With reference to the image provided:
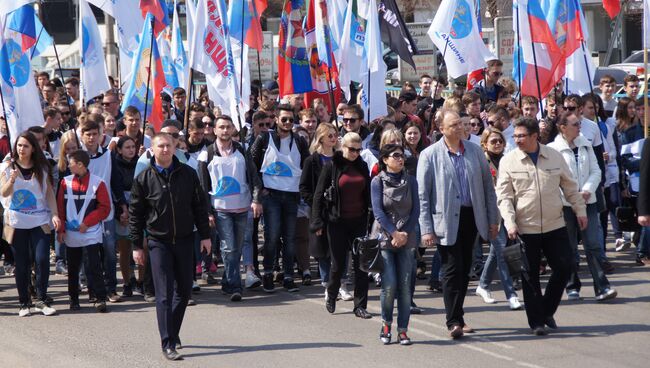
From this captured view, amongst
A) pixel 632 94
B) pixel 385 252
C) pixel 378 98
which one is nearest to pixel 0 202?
pixel 385 252

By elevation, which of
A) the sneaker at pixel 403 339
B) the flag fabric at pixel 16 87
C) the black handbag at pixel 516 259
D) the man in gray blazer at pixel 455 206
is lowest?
the sneaker at pixel 403 339

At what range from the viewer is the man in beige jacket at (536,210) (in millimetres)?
9617

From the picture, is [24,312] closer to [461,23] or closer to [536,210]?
[536,210]

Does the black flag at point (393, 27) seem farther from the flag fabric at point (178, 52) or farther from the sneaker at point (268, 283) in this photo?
the sneaker at point (268, 283)

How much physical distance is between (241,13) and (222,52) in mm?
1057

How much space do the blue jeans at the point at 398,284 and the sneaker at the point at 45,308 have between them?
342cm

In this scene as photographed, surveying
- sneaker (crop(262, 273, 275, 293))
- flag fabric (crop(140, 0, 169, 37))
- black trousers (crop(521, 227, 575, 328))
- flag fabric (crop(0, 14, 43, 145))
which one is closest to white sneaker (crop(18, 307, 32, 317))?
flag fabric (crop(0, 14, 43, 145))

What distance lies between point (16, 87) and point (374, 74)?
16.2ft

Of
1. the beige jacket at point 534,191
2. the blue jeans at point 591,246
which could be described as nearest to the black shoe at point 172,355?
the beige jacket at point 534,191

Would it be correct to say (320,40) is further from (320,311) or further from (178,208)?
(178,208)

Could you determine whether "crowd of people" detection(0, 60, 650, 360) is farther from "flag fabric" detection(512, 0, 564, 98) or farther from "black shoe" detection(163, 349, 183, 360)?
"flag fabric" detection(512, 0, 564, 98)

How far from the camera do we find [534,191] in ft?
31.7

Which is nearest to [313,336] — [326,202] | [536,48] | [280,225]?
[326,202]

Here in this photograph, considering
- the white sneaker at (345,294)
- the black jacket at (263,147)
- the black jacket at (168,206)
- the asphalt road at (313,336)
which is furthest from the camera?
the black jacket at (263,147)
